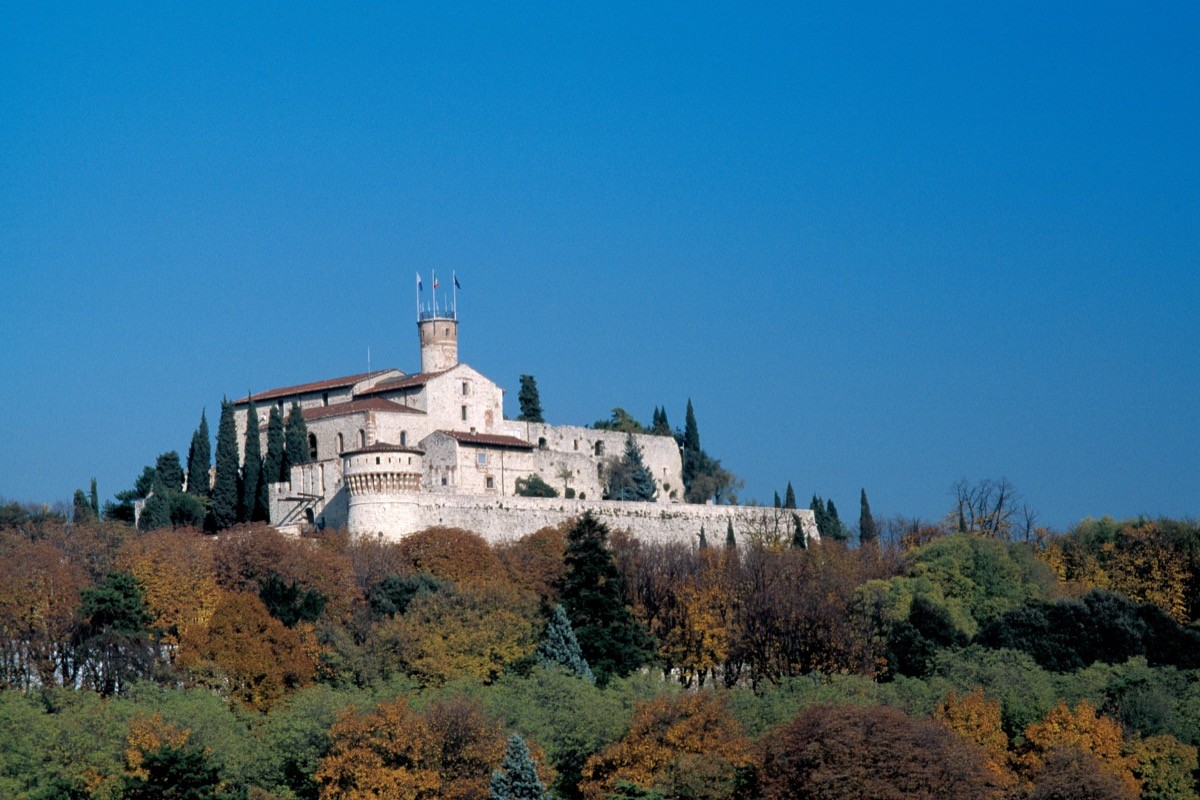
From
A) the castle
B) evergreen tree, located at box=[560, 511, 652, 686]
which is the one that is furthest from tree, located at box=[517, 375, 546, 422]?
evergreen tree, located at box=[560, 511, 652, 686]

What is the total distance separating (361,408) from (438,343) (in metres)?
6.13

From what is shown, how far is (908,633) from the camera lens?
65500 mm

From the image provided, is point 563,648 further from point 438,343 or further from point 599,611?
point 438,343

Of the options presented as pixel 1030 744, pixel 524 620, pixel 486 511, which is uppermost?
pixel 486 511

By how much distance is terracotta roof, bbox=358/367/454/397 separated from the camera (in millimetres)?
79762

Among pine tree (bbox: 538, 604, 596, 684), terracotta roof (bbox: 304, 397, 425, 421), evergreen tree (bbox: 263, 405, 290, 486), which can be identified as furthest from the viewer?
A: terracotta roof (bbox: 304, 397, 425, 421)

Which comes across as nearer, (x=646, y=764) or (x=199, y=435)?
(x=646, y=764)

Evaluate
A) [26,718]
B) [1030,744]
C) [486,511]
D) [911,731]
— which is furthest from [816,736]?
[486,511]

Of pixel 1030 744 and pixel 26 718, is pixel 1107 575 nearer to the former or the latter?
pixel 1030 744

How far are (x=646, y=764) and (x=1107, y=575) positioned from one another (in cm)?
3279

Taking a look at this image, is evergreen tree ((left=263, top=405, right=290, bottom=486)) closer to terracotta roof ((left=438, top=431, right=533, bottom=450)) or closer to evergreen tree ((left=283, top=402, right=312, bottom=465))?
evergreen tree ((left=283, top=402, right=312, bottom=465))

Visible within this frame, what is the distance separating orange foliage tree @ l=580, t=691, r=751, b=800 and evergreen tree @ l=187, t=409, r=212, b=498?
32320 mm

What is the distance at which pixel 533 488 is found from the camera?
3120 inches

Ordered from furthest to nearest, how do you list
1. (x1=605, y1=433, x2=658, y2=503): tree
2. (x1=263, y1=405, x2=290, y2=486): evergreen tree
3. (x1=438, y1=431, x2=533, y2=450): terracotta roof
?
1. (x1=605, y1=433, x2=658, y2=503): tree
2. (x1=438, y1=431, x2=533, y2=450): terracotta roof
3. (x1=263, y1=405, x2=290, y2=486): evergreen tree
